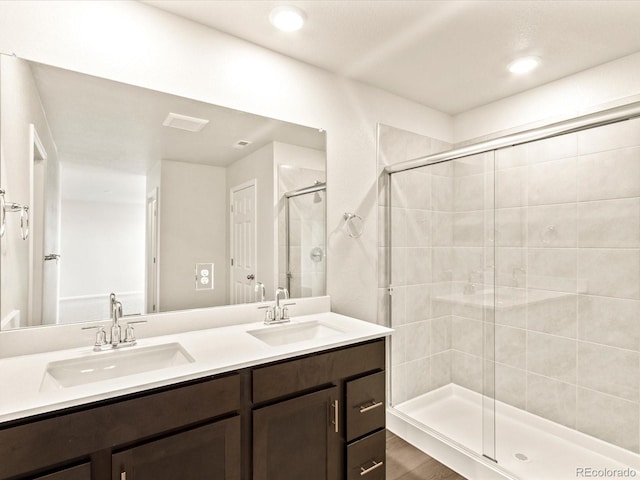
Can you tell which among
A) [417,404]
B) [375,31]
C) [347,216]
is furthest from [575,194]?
[417,404]

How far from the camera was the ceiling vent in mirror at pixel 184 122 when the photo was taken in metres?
1.67

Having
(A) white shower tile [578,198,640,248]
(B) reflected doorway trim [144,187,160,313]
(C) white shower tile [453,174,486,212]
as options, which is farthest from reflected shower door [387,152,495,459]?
(B) reflected doorway trim [144,187,160,313]

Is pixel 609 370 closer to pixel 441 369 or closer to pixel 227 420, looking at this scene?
pixel 441 369

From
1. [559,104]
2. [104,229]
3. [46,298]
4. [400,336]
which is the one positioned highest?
[559,104]

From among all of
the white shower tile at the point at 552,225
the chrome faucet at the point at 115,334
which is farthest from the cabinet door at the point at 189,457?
the white shower tile at the point at 552,225

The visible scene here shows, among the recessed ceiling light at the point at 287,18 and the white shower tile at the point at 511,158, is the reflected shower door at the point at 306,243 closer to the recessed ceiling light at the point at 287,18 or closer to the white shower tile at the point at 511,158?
the recessed ceiling light at the point at 287,18

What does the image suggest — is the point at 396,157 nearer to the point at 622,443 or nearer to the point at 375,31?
the point at 375,31

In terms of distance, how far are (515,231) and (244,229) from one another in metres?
1.81

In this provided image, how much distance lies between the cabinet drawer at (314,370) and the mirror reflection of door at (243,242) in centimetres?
60

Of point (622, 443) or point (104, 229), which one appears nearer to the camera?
point (104, 229)

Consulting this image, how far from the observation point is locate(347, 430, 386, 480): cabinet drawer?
156cm

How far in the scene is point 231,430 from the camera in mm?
1226

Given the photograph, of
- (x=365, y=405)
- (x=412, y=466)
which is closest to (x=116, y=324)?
(x=365, y=405)

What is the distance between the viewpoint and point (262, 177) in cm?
195
